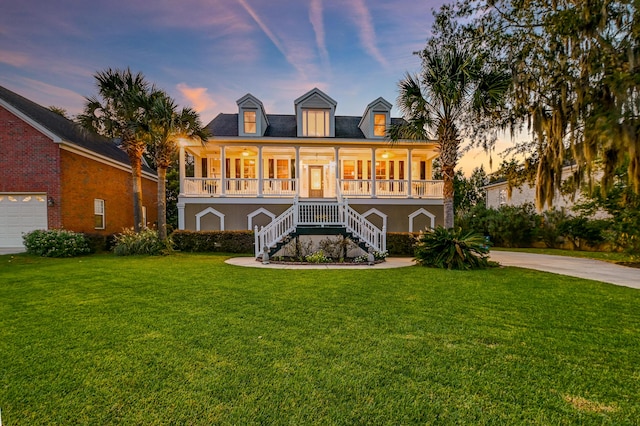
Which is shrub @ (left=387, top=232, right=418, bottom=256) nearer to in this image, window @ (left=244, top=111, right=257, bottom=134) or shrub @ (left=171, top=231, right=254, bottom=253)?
shrub @ (left=171, top=231, right=254, bottom=253)

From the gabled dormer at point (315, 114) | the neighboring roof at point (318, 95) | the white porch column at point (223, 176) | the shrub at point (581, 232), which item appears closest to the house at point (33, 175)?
the white porch column at point (223, 176)

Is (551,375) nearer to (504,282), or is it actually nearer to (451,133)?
(504,282)

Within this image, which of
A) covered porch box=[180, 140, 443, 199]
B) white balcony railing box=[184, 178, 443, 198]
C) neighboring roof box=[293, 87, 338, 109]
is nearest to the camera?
white balcony railing box=[184, 178, 443, 198]

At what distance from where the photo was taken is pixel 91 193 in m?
14.0

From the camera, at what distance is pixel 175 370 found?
261 centimetres

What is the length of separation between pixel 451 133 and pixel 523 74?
299 centimetres

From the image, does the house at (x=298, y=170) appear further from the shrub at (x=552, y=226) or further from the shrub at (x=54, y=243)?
the shrub at (x=552, y=226)

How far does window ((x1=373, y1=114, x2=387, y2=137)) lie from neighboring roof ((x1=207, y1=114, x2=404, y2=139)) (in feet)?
2.71

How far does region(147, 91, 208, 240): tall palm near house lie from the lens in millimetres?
11281

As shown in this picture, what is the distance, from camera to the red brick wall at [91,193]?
1254 cm

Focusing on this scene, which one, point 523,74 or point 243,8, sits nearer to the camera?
point 523,74

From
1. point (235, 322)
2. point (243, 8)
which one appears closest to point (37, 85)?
point (243, 8)

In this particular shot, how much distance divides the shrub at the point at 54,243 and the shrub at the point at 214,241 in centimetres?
336

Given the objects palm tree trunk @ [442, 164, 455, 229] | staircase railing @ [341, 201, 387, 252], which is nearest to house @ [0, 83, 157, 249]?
staircase railing @ [341, 201, 387, 252]
